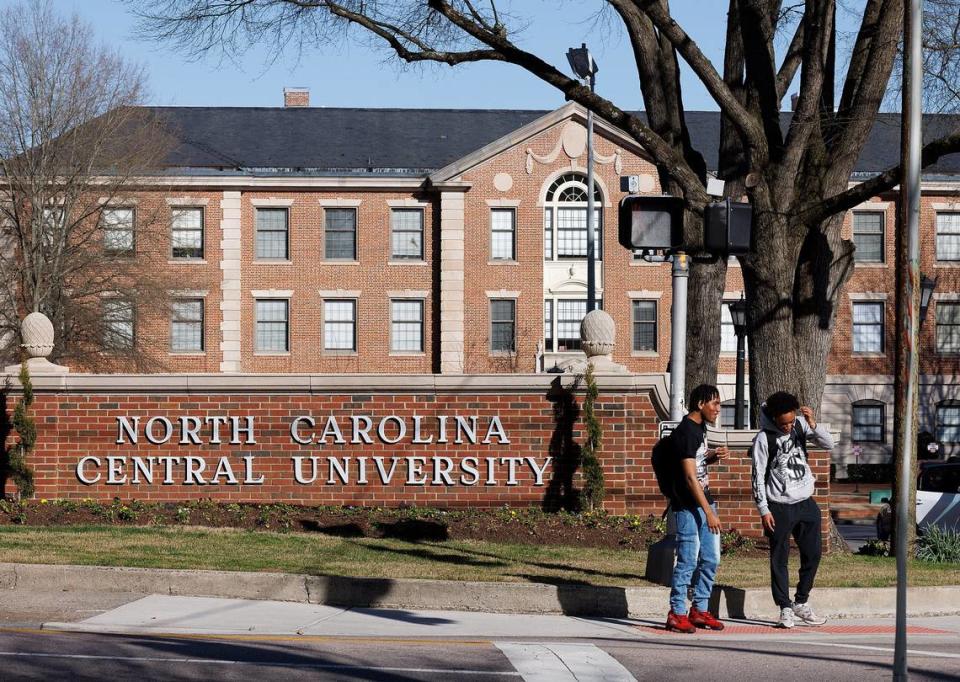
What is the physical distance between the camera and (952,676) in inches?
320

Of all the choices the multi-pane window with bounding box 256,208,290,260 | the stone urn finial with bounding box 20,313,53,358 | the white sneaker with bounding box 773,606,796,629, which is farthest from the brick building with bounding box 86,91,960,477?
the white sneaker with bounding box 773,606,796,629

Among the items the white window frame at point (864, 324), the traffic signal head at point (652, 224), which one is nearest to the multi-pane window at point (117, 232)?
the white window frame at point (864, 324)

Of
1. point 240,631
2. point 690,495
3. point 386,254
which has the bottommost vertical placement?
point 240,631

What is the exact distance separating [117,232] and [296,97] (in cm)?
1339

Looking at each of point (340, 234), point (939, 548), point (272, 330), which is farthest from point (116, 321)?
point (939, 548)

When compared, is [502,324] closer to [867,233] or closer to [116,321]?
[116,321]

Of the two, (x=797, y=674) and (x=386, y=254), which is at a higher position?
(x=386, y=254)

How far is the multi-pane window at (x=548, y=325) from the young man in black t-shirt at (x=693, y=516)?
109 ft

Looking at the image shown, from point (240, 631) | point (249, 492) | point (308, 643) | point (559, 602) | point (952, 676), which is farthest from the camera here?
point (249, 492)

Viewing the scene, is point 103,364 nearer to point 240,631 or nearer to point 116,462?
point 116,462

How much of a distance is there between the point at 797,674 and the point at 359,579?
13.5 feet

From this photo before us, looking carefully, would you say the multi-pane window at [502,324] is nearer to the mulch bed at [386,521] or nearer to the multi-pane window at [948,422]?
the multi-pane window at [948,422]

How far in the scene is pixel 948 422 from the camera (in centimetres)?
4606

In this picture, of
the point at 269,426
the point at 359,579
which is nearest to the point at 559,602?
the point at 359,579
